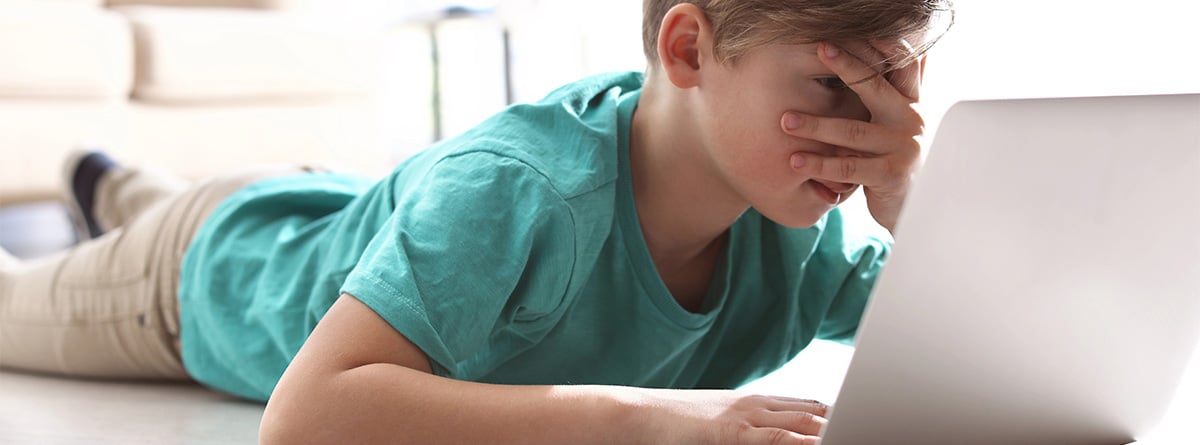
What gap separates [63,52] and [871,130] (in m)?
1.71

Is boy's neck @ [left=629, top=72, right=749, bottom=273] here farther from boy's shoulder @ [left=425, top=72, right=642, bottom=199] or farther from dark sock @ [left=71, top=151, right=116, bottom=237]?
dark sock @ [left=71, top=151, right=116, bottom=237]

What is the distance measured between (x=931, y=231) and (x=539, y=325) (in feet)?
1.18

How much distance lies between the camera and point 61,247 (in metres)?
2.18

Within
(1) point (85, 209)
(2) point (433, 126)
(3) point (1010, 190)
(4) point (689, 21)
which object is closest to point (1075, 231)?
(3) point (1010, 190)

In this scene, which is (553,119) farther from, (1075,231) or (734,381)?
(1075,231)

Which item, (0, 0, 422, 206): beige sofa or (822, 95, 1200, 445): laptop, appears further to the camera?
(0, 0, 422, 206): beige sofa

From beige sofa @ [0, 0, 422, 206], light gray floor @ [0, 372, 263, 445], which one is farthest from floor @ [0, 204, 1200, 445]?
beige sofa @ [0, 0, 422, 206]

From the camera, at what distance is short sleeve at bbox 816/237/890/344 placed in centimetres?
95

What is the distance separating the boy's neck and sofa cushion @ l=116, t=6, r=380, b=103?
1611 mm

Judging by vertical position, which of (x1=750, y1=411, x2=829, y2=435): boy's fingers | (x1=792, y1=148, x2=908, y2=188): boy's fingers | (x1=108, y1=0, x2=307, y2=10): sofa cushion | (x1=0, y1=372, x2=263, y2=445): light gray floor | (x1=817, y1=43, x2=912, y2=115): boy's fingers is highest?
(x1=108, y1=0, x2=307, y2=10): sofa cushion

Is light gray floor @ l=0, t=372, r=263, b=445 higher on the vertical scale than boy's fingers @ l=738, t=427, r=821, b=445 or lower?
lower

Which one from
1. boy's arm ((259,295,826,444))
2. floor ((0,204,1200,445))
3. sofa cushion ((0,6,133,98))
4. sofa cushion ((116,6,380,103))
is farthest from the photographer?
sofa cushion ((116,6,380,103))

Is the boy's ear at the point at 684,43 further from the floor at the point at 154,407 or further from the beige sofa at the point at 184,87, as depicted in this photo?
the beige sofa at the point at 184,87

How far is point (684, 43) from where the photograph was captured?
766 mm
